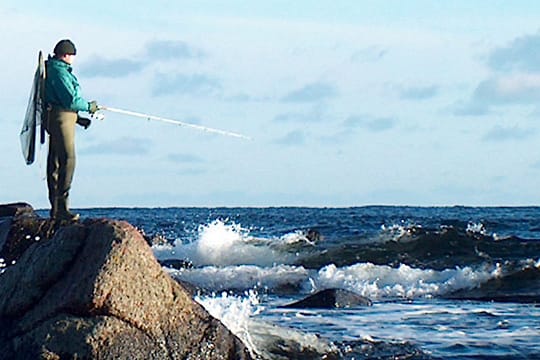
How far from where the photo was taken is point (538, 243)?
2722 centimetres

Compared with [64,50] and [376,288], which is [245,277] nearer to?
[376,288]

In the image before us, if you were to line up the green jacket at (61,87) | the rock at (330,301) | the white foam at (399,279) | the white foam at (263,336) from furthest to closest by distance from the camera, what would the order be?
1. the white foam at (399,279)
2. the rock at (330,301)
3. the white foam at (263,336)
4. the green jacket at (61,87)

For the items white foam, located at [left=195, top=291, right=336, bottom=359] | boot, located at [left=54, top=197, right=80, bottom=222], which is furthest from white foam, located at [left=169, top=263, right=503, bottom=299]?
boot, located at [left=54, top=197, right=80, bottom=222]

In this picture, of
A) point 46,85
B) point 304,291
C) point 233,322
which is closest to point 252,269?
point 304,291

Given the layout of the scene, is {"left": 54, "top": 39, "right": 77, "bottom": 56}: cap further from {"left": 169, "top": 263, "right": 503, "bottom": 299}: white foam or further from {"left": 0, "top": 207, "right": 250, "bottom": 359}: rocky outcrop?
{"left": 169, "top": 263, "right": 503, "bottom": 299}: white foam

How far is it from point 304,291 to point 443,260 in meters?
5.15

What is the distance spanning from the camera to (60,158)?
1131 cm

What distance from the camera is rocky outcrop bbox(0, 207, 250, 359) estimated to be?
9.35 m

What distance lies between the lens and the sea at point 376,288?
40.5 ft

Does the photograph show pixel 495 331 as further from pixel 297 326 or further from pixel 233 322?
pixel 233 322

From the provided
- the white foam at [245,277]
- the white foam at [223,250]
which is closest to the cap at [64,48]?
the white foam at [245,277]

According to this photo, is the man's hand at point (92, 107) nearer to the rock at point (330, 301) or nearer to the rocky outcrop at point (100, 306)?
the rocky outcrop at point (100, 306)

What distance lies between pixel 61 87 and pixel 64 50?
1.21ft

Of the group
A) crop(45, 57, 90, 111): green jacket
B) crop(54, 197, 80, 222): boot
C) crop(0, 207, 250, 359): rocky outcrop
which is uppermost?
crop(45, 57, 90, 111): green jacket
